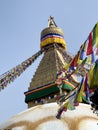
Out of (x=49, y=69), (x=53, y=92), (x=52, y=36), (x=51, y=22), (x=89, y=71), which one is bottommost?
(x=89, y=71)

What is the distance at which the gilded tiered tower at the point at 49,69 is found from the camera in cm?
1842

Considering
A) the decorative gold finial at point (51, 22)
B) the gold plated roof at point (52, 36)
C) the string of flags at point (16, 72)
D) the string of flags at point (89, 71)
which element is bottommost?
the string of flags at point (89, 71)

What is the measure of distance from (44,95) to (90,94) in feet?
40.4

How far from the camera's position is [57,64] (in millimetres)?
20125

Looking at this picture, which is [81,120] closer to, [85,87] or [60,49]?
[85,87]

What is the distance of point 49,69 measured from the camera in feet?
66.2

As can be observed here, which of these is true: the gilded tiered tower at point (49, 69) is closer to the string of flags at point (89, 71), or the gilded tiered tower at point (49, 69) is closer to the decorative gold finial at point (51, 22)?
the decorative gold finial at point (51, 22)

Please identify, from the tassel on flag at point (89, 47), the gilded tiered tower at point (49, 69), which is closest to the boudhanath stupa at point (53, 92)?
the gilded tiered tower at point (49, 69)

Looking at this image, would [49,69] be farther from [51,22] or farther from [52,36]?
[51,22]

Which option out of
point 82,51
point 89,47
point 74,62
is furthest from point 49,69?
point 89,47

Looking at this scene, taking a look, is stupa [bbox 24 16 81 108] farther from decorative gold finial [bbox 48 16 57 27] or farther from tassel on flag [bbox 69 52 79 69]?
tassel on flag [bbox 69 52 79 69]

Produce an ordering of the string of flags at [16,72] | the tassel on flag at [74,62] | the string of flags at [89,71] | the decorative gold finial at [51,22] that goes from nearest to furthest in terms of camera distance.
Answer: the string of flags at [89,71]
the tassel on flag at [74,62]
the string of flags at [16,72]
the decorative gold finial at [51,22]

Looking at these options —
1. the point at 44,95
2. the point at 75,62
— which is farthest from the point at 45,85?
the point at 75,62

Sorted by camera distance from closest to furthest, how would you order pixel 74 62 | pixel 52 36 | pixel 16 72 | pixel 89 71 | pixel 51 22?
pixel 89 71 < pixel 74 62 < pixel 16 72 < pixel 52 36 < pixel 51 22
